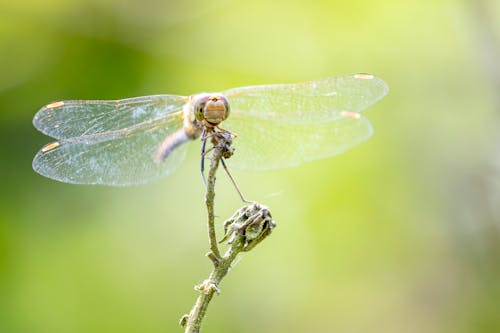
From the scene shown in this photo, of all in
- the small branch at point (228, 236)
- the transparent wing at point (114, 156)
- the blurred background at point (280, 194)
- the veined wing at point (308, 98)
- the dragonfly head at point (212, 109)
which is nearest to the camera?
the small branch at point (228, 236)

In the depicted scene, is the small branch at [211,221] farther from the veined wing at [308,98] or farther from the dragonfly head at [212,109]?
the veined wing at [308,98]

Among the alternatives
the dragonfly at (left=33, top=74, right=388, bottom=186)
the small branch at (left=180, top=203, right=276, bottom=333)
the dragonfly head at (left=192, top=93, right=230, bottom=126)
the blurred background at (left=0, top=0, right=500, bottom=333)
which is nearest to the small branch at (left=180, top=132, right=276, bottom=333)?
the small branch at (left=180, top=203, right=276, bottom=333)

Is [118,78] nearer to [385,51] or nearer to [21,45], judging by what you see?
[21,45]

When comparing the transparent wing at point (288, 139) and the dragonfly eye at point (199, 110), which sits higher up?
the transparent wing at point (288, 139)

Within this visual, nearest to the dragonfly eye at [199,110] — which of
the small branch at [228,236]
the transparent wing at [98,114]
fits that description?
the small branch at [228,236]

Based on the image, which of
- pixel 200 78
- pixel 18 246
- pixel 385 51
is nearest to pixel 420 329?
pixel 385 51

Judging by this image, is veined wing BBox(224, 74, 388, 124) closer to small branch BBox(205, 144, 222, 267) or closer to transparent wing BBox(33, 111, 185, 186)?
transparent wing BBox(33, 111, 185, 186)

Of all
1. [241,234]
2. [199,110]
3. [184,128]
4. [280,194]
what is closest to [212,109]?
[199,110]
